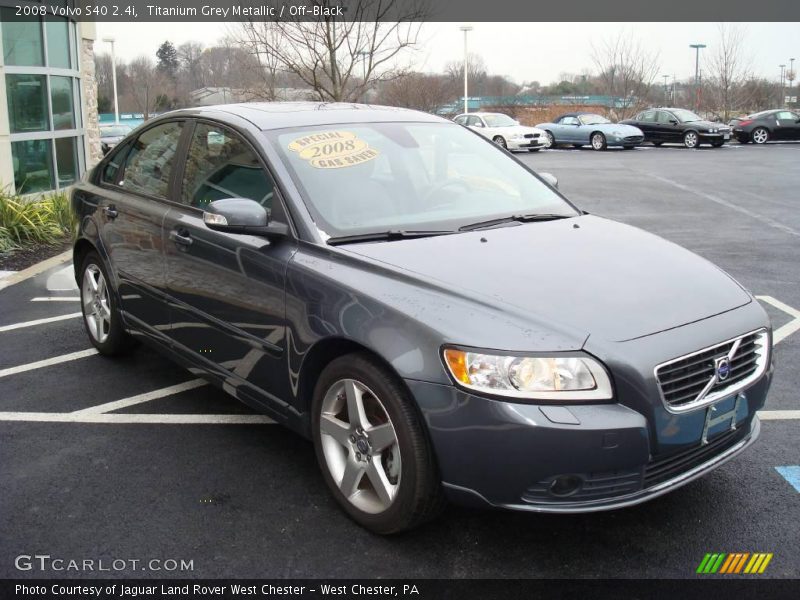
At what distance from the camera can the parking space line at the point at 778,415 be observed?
441 cm

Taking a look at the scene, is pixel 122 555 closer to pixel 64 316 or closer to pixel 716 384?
pixel 716 384

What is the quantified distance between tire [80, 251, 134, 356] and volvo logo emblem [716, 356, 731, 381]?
142 inches

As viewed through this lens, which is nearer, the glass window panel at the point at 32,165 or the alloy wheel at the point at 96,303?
the alloy wheel at the point at 96,303

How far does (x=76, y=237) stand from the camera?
18.8ft

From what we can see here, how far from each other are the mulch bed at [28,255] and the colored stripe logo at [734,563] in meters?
7.83

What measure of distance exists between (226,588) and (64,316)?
4568mm

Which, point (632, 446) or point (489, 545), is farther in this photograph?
point (489, 545)

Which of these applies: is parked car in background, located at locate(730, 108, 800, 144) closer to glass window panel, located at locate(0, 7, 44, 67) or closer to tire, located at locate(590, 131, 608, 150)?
tire, located at locate(590, 131, 608, 150)

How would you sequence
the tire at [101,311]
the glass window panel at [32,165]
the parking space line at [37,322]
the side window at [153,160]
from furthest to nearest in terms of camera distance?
the glass window panel at [32,165] → the parking space line at [37,322] → the tire at [101,311] → the side window at [153,160]

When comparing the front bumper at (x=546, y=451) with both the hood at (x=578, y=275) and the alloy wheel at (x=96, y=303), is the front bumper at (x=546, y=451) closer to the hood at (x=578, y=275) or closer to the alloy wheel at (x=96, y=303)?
the hood at (x=578, y=275)

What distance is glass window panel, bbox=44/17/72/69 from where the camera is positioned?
12.4 meters

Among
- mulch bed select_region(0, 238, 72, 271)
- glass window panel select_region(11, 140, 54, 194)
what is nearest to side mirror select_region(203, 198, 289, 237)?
mulch bed select_region(0, 238, 72, 271)

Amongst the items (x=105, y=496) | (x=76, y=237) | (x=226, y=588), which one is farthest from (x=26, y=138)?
(x=226, y=588)

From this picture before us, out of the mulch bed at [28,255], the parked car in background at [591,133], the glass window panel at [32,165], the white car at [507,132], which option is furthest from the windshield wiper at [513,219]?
the parked car in background at [591,133]
